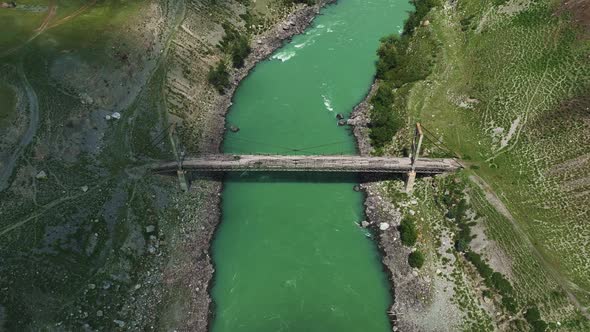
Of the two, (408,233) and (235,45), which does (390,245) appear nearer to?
(408,233)

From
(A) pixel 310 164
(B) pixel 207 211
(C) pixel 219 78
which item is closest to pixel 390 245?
(A) pixel 310 164

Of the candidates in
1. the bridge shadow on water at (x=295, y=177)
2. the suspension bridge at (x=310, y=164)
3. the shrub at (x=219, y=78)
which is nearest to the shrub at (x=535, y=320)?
the suspension bridge at (x=310, y=164)


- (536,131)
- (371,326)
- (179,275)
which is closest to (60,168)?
(179,275)

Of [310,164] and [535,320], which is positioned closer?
[535,320]

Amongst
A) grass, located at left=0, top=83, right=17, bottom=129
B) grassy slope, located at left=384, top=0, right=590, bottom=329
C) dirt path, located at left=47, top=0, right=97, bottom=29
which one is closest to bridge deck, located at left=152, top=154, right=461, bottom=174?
grassy slope, located at left=384, top=0, right=590, bottom=329

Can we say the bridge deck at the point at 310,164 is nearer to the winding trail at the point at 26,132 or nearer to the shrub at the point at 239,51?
the winding trail at the point at 26,132

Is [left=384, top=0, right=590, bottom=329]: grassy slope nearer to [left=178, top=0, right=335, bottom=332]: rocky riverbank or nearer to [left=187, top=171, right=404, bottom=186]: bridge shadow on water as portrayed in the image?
[left=187, top=171, right=404, bottom=186]: bridge shadow on water

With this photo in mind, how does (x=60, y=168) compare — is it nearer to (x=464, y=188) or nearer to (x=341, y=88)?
(x=341, y=88)
